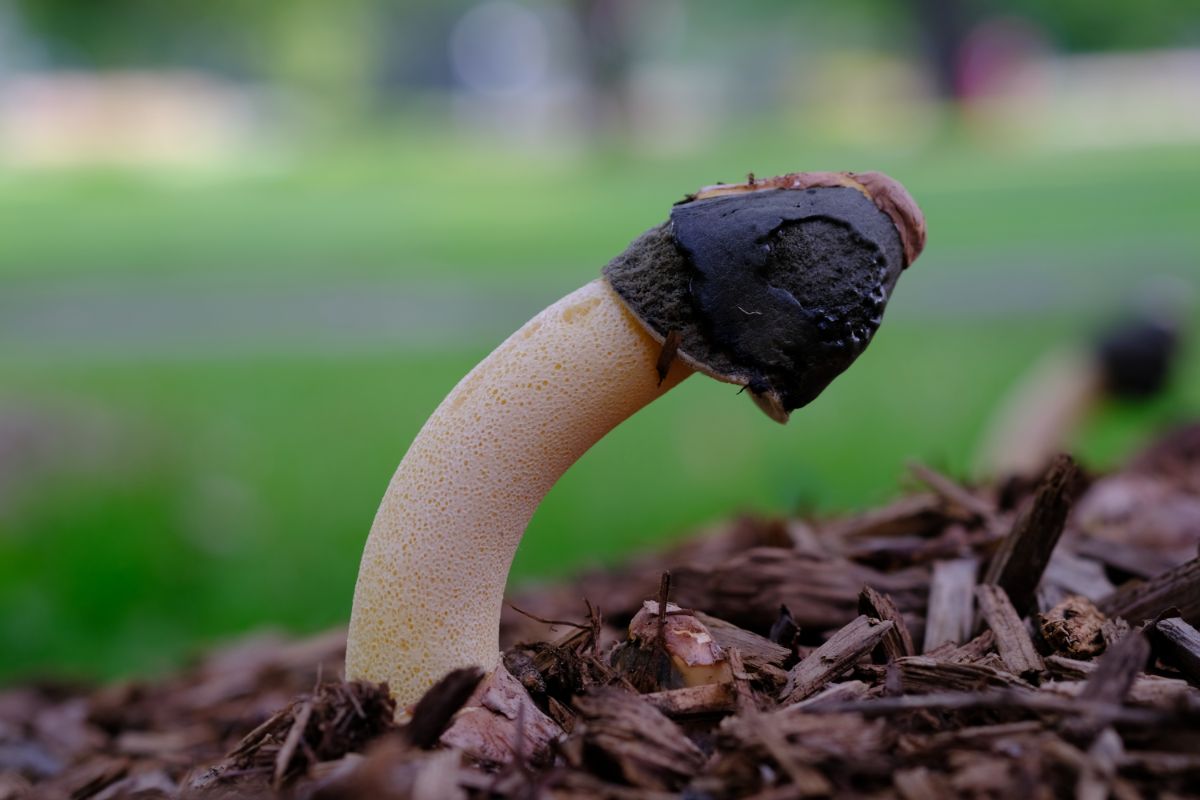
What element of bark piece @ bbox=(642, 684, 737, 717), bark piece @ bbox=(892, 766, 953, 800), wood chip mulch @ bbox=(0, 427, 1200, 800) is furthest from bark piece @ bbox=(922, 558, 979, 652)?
bark piece @ bbox=(892, 766, 953, 800)

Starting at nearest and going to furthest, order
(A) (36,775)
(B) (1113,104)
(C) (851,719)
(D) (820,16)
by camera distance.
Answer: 1. (C) (851,719)
2. (A) (36,775)
3. (B) (1113,104)
4. (D) (820,16)

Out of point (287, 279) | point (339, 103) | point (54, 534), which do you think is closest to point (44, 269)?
point (287, 279)

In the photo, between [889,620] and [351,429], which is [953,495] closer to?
[889,620]

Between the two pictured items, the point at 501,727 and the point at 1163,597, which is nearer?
the point at 501,727

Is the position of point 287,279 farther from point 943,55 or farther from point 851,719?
point 943,55

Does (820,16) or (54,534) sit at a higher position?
(820,16)

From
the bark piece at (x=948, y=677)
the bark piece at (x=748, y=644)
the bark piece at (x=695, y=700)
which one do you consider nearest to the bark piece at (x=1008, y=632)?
the bark piece at (x=948, y=677)

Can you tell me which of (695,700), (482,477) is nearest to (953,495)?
(695,700)

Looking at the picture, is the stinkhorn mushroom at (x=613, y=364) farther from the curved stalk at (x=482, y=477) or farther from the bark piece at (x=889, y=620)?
the bark piece at (x=889, y=620)
